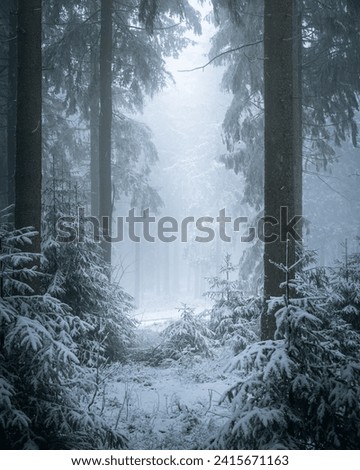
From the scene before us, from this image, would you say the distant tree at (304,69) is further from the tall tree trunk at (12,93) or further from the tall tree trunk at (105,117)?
the tall tree trunk at (12,93)

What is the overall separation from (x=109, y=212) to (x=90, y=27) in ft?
19.5

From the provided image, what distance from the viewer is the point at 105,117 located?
10969 millimetres

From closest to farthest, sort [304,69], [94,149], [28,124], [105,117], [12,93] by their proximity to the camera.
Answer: [28,124] → [304,69] → [105,117] → [12,93] → [94,149]

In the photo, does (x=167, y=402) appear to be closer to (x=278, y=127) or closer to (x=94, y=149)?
(x=278, y=127)

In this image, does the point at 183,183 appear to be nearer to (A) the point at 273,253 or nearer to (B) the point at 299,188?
(B) the point at 299,188

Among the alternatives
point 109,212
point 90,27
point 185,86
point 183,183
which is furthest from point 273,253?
point 185,86

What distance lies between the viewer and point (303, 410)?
141 inches

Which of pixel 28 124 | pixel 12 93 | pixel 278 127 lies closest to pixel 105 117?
pixel 12 93

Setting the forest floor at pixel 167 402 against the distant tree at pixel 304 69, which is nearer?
the forest floor at pixel 167 402

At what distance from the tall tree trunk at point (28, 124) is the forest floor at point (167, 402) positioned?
9.92 ft

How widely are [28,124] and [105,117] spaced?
5479 mm

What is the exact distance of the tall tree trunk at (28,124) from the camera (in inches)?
228

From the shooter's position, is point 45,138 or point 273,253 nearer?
point 273,253

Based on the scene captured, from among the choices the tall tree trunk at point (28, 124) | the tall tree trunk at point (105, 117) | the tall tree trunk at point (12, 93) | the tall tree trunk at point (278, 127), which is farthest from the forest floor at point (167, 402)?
the tall tree trunk at point (12, 93)
